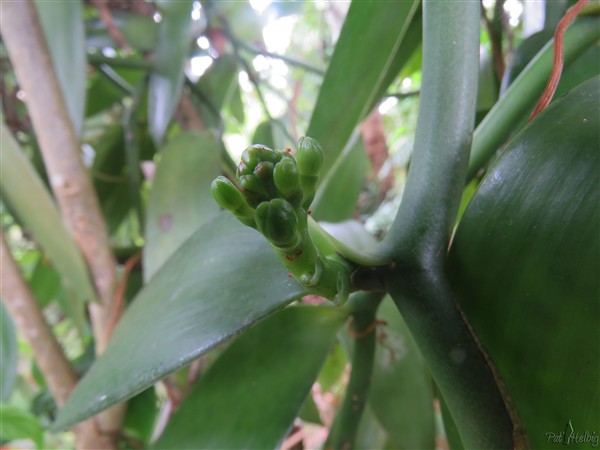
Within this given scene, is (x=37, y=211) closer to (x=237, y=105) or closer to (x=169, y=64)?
(x=169, y=64)

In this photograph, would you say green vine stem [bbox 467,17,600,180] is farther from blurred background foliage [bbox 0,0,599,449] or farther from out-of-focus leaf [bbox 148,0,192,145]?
out-of-focus leaf [bbox 148,0,192,145]

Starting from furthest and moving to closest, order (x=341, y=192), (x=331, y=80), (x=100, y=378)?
1. (x=341, y=192)
2. (x=331, y=80)
3. (x=100, y=378)

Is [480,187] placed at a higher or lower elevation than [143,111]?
higher

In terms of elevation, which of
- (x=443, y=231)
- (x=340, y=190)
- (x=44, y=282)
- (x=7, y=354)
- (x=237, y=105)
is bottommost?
(x=44, y=282)

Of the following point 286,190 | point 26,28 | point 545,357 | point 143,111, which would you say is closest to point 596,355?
point 545,357

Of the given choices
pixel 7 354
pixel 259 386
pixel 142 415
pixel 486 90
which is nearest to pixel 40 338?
pixel 7 354

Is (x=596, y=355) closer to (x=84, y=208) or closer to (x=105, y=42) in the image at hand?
(x=84, y=208)

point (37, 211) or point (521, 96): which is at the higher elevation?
point (521, 96)
